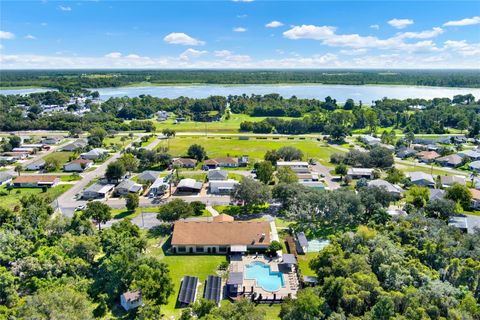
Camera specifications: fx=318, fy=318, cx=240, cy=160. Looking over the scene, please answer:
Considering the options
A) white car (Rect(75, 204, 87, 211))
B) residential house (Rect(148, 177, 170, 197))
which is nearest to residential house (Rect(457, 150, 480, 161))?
residential house (Rect(148, 177, 170, 197))

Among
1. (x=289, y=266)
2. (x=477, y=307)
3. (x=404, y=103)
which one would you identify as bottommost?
(x=289, y=266)

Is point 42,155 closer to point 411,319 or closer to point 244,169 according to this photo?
point 244,169

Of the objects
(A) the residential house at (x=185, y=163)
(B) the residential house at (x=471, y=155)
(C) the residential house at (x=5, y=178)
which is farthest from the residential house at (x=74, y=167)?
(B) the residential house at (x=471, y=155)

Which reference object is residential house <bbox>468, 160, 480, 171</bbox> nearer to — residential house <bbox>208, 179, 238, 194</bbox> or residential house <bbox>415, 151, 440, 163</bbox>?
residential house <bbox>415, 151, 440, 163</bbox>

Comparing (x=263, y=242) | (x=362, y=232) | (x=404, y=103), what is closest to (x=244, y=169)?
(x=263, y=242)

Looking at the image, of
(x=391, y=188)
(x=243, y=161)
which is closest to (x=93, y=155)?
(x=243, y=161)

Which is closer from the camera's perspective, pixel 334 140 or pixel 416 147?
pixel 416 147
